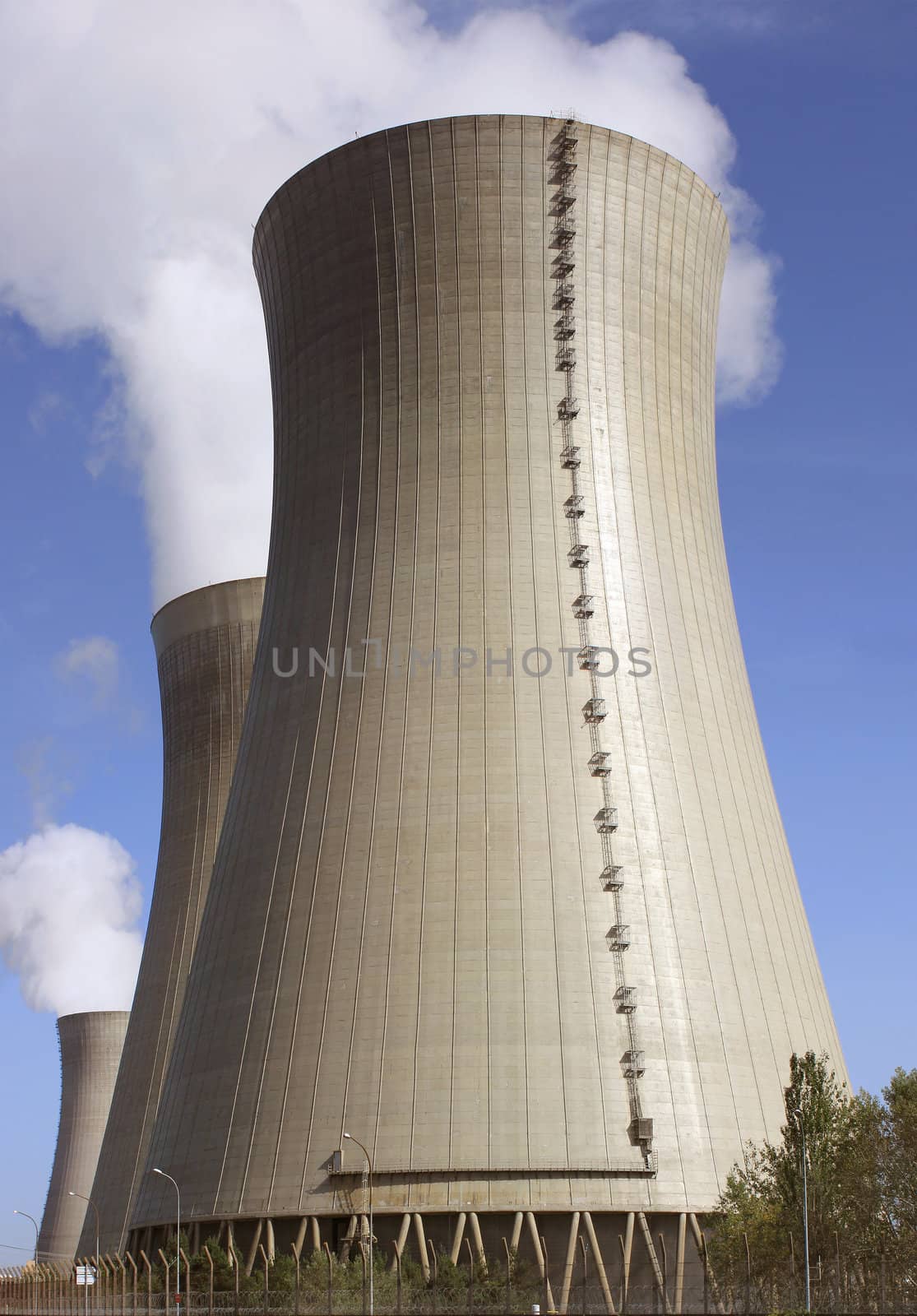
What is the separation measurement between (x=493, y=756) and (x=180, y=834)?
15.4m

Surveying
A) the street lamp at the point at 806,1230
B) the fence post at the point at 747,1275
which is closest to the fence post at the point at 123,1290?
the fence post at the point at 747,1275

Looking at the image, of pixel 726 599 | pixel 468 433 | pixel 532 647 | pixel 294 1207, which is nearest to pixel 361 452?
pixel 468 433

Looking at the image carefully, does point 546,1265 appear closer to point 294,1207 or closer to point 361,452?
point 294,1207

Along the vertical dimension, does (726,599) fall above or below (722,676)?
above

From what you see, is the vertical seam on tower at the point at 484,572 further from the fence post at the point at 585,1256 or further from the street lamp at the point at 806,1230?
the street lamp at the point at 806,1230

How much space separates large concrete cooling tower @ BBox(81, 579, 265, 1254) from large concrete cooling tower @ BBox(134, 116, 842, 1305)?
10409 mm

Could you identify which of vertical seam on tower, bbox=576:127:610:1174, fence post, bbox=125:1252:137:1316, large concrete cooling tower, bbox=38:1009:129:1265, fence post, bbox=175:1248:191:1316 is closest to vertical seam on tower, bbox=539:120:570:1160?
vertical seam on tower, bbox=576:127:610:1174

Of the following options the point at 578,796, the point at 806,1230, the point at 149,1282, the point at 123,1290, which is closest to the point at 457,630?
the point at 578,796

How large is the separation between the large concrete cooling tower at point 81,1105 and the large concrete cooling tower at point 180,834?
1417cm

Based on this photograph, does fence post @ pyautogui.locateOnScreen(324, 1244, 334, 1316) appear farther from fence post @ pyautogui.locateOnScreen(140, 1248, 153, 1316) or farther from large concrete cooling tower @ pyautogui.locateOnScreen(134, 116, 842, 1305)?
fence post @ pyautogui.locateOnScreen(140, 1248, 153, 1316)

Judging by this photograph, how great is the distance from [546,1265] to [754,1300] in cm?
252

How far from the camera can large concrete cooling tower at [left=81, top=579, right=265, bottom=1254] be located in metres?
33.8

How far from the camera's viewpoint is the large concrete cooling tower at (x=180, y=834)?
3375 centimetres

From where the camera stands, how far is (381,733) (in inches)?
860
